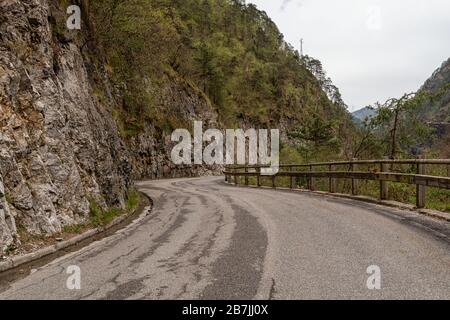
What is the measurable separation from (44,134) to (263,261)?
6.50 meters

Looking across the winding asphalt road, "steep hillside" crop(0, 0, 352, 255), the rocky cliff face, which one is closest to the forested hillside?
"steep hillside" crop(0, 0, 352, 255)

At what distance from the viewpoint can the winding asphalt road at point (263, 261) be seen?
460 centimetres

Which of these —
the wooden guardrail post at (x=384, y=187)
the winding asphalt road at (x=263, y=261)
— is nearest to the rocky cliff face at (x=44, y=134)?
the winding asphalt road at (x=263, y=261)

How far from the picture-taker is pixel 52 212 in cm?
857

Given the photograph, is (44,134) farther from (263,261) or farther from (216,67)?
(216,67)

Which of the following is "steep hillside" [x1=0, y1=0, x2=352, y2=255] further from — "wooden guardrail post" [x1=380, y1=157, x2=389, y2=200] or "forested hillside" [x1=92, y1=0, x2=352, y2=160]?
"wooden guardrail post" [x1=380, y1=157, x2=389, y2=200]

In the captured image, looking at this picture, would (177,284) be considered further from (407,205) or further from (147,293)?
(407,205)

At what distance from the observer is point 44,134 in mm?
9555

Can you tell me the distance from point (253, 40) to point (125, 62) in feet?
→ 311

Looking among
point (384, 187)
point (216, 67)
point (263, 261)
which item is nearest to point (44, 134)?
point (263, 261)

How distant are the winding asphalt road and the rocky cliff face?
1451mm

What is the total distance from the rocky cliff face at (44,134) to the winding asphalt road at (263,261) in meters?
1.45

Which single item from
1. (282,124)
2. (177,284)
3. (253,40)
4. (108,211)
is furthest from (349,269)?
(253,40)

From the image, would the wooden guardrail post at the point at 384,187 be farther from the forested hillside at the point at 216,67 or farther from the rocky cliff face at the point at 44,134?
the forested hillside at the point at 216,67
